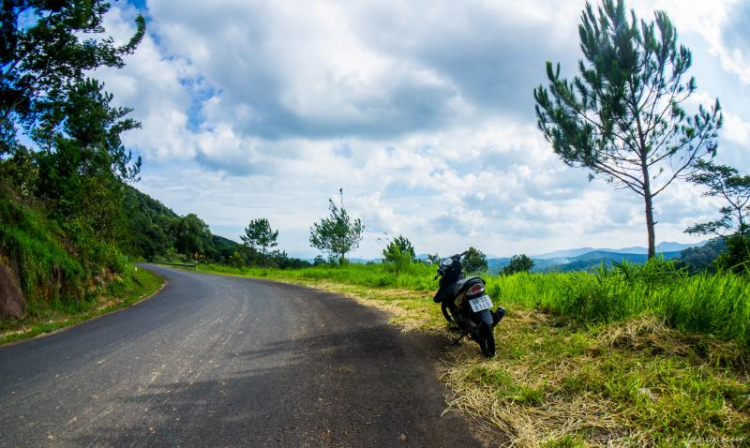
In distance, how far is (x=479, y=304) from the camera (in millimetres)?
4188

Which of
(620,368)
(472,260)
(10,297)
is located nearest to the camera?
(620,368)

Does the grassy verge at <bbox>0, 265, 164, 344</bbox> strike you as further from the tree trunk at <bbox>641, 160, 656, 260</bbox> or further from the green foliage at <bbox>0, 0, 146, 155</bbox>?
the tree trunk at <bbox>641, 160, 656, 260</bbox>

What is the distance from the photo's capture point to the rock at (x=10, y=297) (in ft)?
22.0

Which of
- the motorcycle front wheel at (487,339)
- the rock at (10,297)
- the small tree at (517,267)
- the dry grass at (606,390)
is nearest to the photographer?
the dry grass at (606,390)

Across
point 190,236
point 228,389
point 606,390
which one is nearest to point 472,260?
point 606,390

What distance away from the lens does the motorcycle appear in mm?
4164

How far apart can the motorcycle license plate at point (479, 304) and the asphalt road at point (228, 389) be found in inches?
32.1

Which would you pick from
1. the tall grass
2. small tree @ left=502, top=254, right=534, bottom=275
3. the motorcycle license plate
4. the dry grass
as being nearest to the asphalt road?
the dry grass

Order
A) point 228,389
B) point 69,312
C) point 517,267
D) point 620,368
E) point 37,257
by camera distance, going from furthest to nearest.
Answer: point 517,267, point 69,312, point 37,257, point 228,389, point 620,368

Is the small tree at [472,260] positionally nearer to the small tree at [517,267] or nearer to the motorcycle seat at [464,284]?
the motorcycle seat at [464,284]

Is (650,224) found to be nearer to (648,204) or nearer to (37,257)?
(648,204)

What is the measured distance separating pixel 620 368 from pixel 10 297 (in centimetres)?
991

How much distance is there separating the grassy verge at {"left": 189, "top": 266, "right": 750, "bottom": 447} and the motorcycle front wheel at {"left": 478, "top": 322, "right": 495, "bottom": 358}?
7.0 inches

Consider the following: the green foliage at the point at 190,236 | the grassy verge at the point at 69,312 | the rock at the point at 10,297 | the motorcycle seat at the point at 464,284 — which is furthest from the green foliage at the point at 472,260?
the green foliage at the point at 190,236
